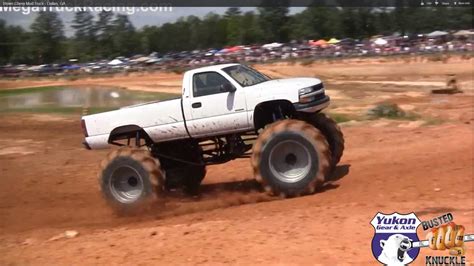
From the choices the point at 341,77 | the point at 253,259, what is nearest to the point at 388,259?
the point at 253,259

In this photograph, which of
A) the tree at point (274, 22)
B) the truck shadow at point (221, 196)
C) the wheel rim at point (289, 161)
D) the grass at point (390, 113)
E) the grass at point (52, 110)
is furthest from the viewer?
the tree at point (274, 22)

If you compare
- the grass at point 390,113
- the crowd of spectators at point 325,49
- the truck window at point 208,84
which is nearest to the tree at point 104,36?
the crowd of spectators at point 325,49

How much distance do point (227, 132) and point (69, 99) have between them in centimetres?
1961

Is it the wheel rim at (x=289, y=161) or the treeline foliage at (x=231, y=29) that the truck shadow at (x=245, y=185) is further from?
the treeline foliage at (x=231, y=29)

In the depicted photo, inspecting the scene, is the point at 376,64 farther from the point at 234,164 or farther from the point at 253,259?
the point at 253,259

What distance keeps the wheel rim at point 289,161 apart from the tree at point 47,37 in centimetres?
1283

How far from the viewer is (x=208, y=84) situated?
30.0ft

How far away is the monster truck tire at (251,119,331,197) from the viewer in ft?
28.0

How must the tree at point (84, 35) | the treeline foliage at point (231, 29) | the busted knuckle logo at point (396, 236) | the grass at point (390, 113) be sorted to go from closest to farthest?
the busted knuckle logo at point (396, 236) < the grass at point (390, 113) < the tree at point (84, 35) < the treeline foliage at point (231, 29)

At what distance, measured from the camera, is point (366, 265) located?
5203 millimetres

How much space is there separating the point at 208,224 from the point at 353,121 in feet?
34.0

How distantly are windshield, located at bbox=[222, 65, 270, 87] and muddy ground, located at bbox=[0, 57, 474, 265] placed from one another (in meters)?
1.79

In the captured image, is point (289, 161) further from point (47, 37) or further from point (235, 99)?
point (47, 37)

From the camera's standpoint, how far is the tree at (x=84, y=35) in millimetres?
22312
